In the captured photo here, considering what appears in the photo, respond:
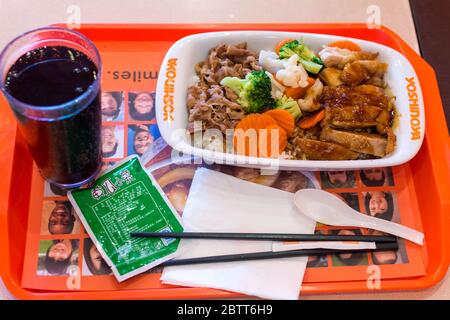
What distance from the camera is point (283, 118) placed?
1430mm

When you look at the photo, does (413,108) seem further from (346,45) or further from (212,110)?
(212,110)

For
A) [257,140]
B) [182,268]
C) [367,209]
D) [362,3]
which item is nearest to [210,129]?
[257,140]

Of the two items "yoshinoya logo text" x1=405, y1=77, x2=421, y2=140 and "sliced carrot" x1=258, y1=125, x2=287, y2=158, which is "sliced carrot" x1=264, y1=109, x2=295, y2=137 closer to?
"sliced carrot" x1=258, y1=125, x2=287, y2=158

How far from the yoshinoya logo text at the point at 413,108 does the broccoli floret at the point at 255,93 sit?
15.1 inches

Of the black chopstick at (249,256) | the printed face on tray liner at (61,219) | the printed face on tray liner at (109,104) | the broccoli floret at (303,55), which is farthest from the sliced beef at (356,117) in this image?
the printed face on tray liner at (61,219)

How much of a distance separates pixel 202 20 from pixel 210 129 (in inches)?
18.0

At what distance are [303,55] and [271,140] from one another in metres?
0.28

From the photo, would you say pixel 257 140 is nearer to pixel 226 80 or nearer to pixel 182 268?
pixel 226 80

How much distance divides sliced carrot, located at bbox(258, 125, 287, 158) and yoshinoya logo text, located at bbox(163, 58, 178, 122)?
0.25 m

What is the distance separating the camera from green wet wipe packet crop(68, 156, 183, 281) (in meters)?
1.33

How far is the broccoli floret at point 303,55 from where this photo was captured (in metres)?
1.48

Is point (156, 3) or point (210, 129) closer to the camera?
point (210, 129)

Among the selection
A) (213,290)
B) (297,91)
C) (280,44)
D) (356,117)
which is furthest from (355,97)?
(213,290)

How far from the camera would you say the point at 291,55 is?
1.48 meters
